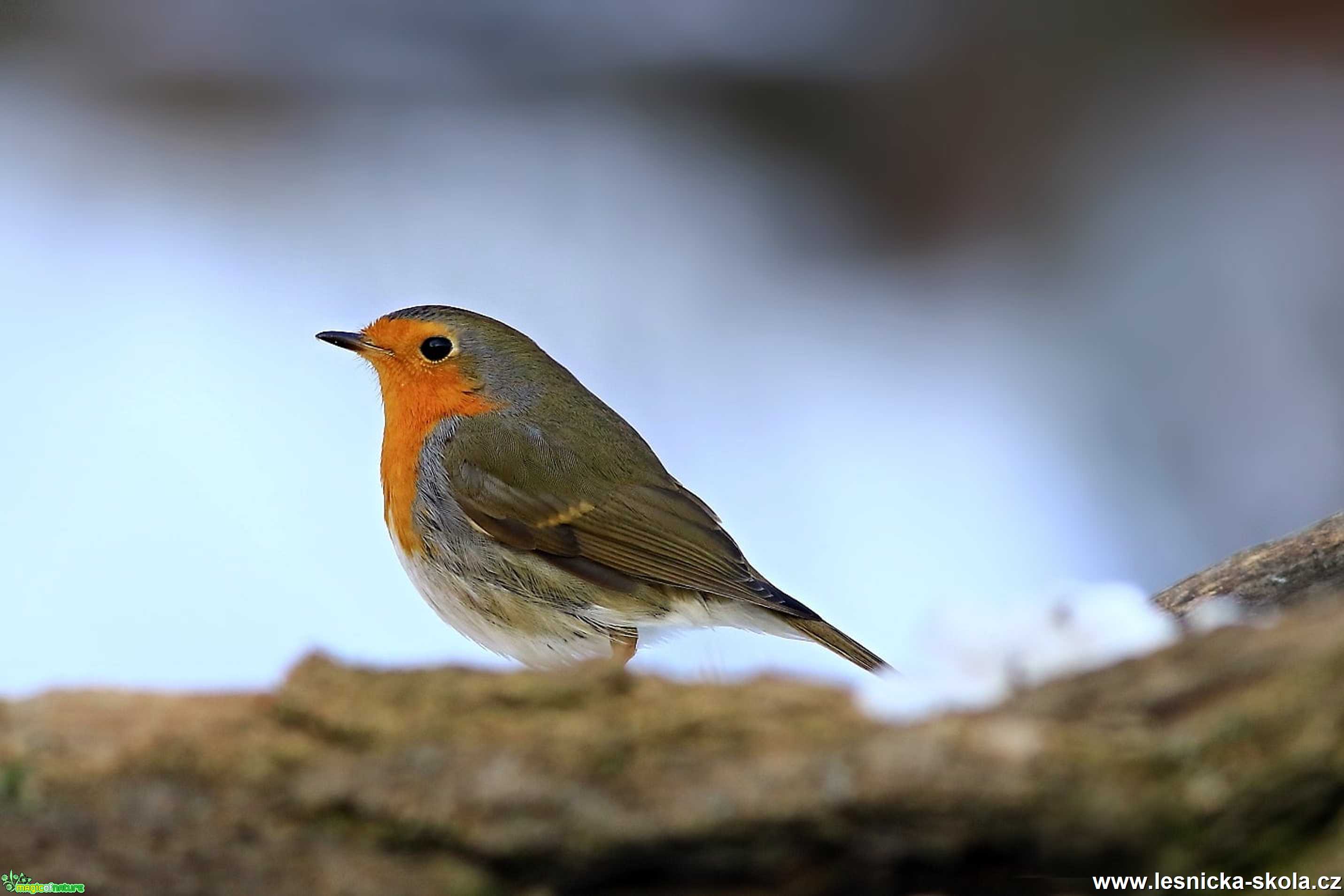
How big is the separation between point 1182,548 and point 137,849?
449 centimetres

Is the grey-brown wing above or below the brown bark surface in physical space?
above

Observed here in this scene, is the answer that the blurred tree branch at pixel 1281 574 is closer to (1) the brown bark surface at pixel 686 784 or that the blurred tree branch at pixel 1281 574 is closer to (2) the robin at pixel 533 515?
(2) the robin at pixel 533 515

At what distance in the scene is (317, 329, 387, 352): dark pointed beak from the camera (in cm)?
Answer: 402

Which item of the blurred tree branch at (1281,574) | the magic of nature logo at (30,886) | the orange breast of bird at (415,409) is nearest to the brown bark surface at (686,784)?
the magic of nature logo at (30,886)

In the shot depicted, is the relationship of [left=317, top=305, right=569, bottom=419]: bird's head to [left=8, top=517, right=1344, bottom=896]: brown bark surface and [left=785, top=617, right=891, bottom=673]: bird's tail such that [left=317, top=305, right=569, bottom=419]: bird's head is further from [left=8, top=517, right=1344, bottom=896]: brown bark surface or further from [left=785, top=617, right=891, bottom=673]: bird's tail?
[left=8, top=517, right=1344, bottom=896]: brown bark surface

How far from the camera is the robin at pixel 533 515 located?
354 cm

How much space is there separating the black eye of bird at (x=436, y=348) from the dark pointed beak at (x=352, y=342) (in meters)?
0.11

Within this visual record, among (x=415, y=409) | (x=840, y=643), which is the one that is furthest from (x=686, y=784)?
(x=415, y=409)

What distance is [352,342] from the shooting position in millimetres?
4012

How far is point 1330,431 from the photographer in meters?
5.97

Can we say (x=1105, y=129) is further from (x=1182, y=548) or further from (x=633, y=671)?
(x=633, y=671)

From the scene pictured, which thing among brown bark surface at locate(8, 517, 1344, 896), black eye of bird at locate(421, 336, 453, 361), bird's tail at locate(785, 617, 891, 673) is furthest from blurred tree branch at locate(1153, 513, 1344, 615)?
black eye of bird at locate(421, 336, 453, 361)

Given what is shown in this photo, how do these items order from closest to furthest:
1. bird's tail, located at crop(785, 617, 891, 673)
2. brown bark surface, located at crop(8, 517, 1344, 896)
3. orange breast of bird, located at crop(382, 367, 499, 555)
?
brown bark surface, located at crop(8, 517, 1344, 896)
bird's tail, located at crop(785, 617, 891, 673)
orange breast of bird, located at crop(382, 367, 499, 555)

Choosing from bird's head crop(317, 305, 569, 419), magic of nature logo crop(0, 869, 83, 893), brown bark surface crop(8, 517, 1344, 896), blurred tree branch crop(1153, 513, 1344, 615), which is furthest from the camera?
bird's head crop(317, 305, 569, 419)
